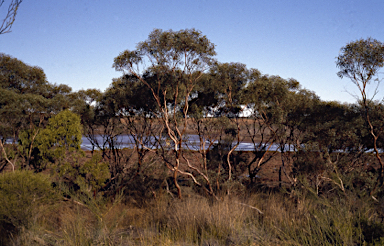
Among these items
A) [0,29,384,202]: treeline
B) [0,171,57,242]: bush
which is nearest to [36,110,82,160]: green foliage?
[0,29,384,202]: treeline

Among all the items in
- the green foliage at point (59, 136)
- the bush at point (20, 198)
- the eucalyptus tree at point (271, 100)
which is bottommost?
the bush at point (20, 198)

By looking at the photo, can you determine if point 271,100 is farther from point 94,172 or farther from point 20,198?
point 20,198

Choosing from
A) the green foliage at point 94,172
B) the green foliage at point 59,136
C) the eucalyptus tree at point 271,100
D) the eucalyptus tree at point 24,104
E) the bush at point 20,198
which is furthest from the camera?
the eucalyptus tree at point 271,100

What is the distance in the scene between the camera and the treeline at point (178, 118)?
37.6ft

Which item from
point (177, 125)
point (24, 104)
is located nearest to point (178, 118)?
point (177, 125)

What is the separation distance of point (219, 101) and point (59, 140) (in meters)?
7.95

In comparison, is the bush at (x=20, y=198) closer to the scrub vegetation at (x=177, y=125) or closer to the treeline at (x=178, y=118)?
the scrub vegetation at (x=177, y=125)

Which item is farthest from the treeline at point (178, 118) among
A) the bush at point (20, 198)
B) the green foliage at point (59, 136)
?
the bush at point (20, 198)

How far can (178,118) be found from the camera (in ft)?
43.7

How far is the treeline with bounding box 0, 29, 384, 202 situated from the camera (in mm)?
11461

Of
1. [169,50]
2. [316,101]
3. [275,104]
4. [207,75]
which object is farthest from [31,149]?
[316,101]

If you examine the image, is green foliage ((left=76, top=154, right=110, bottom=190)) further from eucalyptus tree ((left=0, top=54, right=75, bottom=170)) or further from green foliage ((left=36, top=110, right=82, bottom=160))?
eucalyptus tree ((left=0, top=54, right=75, bottom=170))

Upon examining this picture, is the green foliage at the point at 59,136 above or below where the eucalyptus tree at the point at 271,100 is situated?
below

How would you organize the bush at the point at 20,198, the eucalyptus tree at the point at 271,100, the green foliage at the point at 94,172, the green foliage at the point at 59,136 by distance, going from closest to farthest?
the bush at the point at 20,198, the green foliage at the point at 59,136, the green foliage at the point at 94,172, the eucalyptus tree at the point at 271,100
